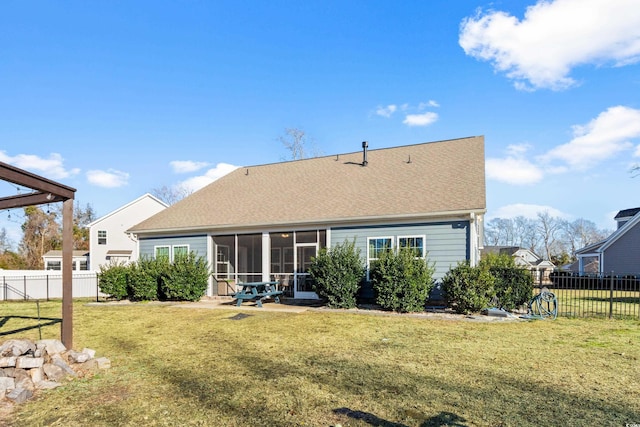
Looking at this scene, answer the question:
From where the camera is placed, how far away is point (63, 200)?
6.62 m

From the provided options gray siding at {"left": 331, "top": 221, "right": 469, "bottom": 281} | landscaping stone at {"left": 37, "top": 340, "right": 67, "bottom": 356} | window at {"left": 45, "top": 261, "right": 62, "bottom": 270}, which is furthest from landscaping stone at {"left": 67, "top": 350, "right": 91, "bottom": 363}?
window at {"left": 45, "top": 261, "right": 62, "bottom": 270}

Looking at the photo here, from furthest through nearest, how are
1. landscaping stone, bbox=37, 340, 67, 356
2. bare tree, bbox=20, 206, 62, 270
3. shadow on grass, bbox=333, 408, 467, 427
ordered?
bare tree, bbox=20, 206, 62, 270 < landscaping stone, bbox=37, 340, 67, 356 < shadow on grass, bbox=333, 408, 467, 427

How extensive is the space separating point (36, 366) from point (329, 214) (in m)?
9.37

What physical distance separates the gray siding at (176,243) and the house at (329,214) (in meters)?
0.04

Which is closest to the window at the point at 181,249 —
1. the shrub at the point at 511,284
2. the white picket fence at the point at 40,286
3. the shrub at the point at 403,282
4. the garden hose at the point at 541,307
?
the shrub at the point at 403,282

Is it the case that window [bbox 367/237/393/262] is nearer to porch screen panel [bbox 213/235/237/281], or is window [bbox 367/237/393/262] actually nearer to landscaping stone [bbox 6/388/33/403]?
porch screen panel [bbox 213/235/237/281]

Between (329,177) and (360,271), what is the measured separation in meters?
5.60

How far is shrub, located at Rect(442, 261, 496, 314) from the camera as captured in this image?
396 inches

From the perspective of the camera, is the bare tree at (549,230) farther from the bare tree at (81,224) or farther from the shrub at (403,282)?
the bare tree at (81,224)

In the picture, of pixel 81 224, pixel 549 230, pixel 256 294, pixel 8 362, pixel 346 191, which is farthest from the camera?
pixel 549 230

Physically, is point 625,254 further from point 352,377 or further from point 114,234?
point 114,234

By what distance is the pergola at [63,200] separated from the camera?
580 centimetres

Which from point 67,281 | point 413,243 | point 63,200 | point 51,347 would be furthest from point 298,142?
point 51,347

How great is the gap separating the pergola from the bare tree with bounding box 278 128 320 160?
23.2 metres
